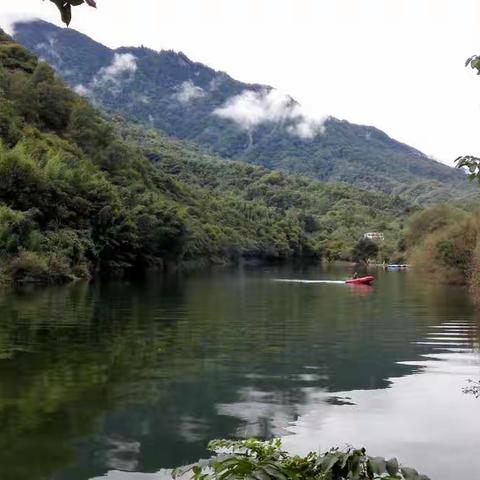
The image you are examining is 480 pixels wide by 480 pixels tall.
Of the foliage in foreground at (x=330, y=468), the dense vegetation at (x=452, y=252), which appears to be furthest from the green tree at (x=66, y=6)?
the dense vegetation at (x=452, y=252)

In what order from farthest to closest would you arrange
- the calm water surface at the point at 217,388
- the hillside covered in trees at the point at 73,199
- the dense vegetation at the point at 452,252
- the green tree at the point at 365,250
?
the green tree at the point at 365,250
the dense vegetation at the point at 452,252
the hillside covered in trees at the point at 73,199
the calm water surface at the point at 217,388

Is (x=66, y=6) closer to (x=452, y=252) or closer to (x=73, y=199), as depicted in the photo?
(x=73, y=199)

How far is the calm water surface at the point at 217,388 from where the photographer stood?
35.8ft

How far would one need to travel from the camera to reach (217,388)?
1560 centimetres

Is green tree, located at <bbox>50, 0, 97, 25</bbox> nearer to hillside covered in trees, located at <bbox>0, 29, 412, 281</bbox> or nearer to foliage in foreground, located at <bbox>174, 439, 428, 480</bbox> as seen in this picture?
foliage in foreground, located at <bbox>174, 439, 428, 480</bbox>

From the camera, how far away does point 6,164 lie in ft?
195

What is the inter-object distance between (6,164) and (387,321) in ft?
128

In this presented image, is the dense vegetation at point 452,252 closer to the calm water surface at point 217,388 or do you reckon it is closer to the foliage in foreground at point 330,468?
the calm water surface at point 217,388

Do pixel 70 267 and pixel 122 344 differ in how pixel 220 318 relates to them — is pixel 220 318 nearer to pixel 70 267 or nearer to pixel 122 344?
pixel 122 344

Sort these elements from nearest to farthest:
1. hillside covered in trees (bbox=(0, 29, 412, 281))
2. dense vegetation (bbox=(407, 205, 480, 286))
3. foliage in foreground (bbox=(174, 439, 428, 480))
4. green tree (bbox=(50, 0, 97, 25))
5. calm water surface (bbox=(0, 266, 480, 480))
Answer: green tree (bbox=(50, 0, 97, 25)) < foliage in foreground (bbox=(174, 439, 428, 480)) < calm water surface (bbox=(0, 266, 480, 480)) < hillside covered in trees (bbox=(0, 29, 412, 281)) < dense vegetation (bbox=(407, 205, 480, 286))

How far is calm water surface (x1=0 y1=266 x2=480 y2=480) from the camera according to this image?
10.9 meters

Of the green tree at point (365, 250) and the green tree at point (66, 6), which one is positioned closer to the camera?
the green tree at point (66, 6)

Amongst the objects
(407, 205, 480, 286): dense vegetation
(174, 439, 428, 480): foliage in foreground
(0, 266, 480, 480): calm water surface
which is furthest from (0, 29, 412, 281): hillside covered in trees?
(174, 439, 428, 480): foliage in foreground

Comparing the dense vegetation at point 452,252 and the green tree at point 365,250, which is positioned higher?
the green tree at point 365,250
